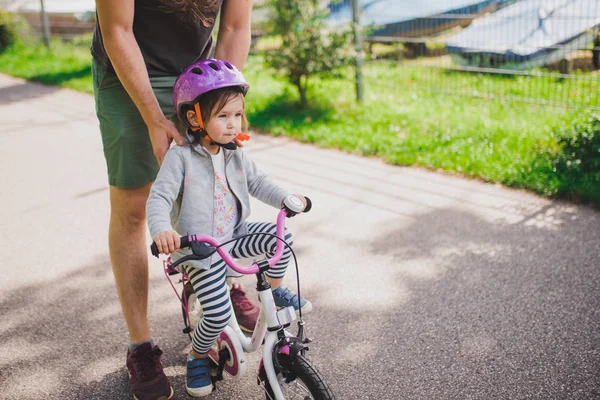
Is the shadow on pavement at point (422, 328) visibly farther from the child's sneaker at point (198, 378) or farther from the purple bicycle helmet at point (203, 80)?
the purple bicycle helmet at point (203, 80)

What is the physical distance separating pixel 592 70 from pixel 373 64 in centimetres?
252

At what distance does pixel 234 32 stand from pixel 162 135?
623 millimetres

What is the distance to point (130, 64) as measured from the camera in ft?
7.70

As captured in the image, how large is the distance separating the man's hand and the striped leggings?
46cm

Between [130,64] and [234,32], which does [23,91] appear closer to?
[234,32]

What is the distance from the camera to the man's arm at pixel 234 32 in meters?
2.69

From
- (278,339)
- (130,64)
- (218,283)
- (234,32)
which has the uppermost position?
(234,32)

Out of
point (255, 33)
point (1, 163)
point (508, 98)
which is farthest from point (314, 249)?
point (255, 33)

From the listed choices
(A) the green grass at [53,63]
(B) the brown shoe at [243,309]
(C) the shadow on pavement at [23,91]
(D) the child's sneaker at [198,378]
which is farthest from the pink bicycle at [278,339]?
(A) the green grass at [53,63]

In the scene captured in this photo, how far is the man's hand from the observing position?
2383mm

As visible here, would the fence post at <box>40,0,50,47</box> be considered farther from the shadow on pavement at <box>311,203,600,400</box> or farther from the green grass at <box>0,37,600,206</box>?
the shadow on pavement at <box>311,203,600,400</box>

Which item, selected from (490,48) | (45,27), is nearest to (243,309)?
(490,48)

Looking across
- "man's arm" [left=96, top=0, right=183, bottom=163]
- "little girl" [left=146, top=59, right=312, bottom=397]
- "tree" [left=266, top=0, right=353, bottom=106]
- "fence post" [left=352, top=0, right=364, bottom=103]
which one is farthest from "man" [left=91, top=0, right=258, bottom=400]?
"fence post" [left=352, top=0, right=364, bottom=103]

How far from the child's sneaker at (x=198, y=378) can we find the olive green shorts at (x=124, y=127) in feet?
2.61
